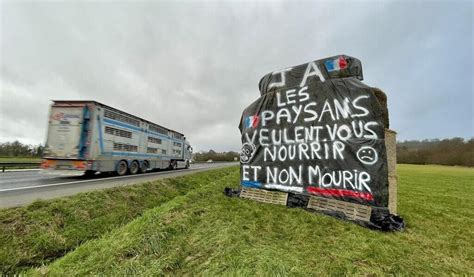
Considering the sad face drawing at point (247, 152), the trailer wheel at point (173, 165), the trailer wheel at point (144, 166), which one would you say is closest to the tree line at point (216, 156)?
the trailer wheel at point (173, 165)

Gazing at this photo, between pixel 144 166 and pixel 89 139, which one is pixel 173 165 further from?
pixel 89 139

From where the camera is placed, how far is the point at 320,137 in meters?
5.60

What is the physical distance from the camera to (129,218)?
6129 mm

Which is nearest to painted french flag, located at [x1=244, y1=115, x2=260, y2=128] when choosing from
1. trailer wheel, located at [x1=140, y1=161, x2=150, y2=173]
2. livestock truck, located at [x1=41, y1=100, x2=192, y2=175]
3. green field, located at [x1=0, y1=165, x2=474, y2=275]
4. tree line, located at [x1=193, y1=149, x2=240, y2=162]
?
green field, located at [x1=0, y1=165, x2=474, y2=275]

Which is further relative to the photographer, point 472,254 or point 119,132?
point 119,132

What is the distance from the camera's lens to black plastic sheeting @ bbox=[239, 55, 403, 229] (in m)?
4.80

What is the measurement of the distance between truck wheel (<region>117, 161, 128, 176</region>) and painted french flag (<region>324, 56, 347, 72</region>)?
12648 millimetres

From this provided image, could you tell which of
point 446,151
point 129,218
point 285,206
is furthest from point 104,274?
point 446,151

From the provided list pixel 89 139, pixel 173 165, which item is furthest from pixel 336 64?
pixel 173 165

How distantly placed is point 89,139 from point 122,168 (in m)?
3.18

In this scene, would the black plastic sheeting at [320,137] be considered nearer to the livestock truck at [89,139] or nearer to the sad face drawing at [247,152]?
the sad face drawing at [247,152]

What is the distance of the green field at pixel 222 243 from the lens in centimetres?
274

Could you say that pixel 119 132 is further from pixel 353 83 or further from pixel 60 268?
pixel 353 83

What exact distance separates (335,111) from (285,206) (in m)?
3.08
